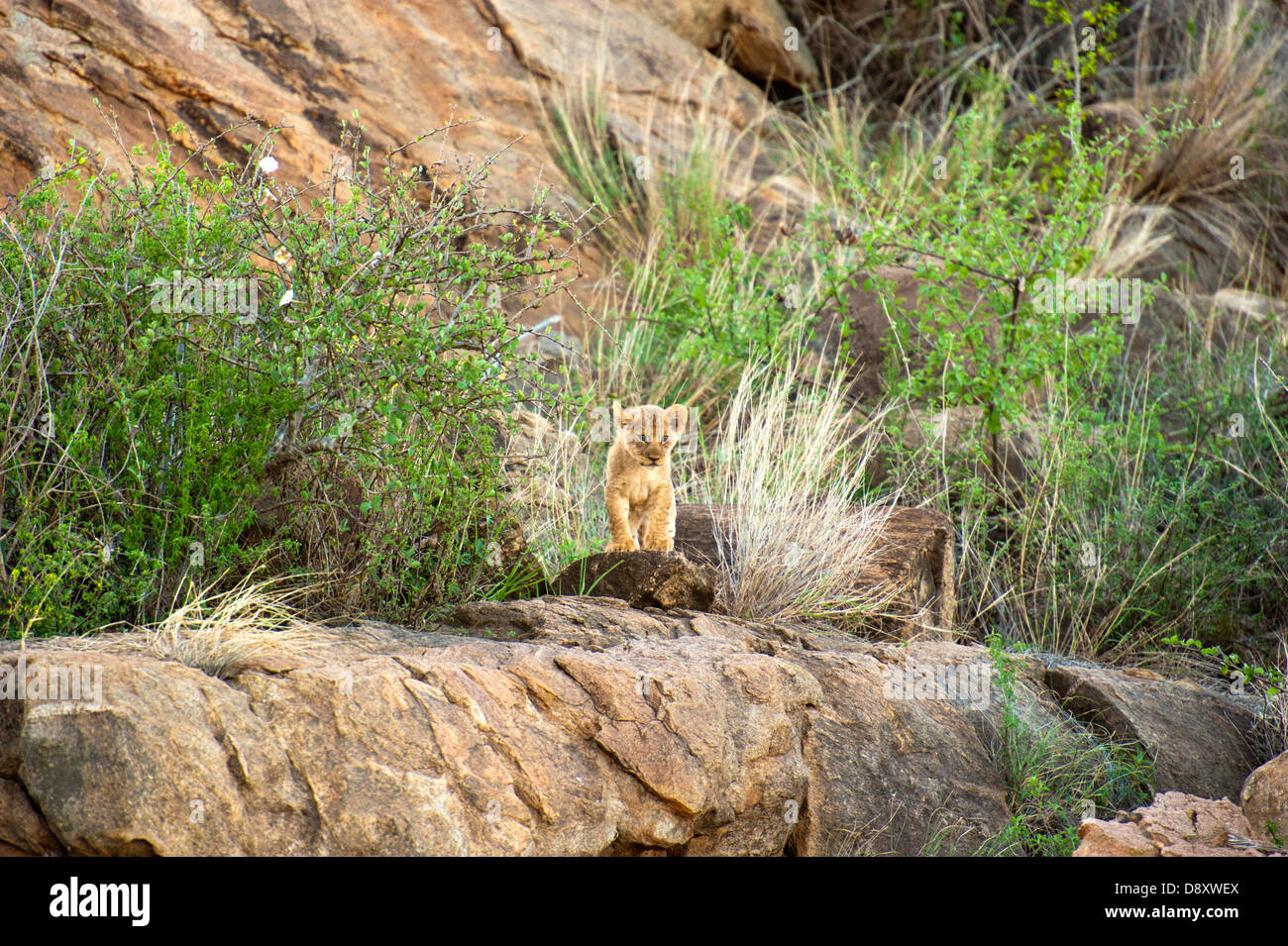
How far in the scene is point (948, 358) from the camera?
22.2ft

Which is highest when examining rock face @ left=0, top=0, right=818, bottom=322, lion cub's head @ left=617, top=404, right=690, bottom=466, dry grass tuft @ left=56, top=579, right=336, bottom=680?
rock face @ left=0, top=0, right=818, bottom=322

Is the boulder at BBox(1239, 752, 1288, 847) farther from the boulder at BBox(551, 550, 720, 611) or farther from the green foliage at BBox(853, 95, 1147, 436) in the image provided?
the green foliage at BBox(853, 95, 1147, 436)

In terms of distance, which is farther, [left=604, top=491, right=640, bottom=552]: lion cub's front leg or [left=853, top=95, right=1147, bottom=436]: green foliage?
[left=853, top=95, right=1147, bottom=436]: green foliage

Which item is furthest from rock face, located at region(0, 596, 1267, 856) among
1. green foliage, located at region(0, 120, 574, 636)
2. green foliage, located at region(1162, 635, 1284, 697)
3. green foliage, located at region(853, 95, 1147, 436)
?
green foliage, located at region(853, 95, 1147, 436)

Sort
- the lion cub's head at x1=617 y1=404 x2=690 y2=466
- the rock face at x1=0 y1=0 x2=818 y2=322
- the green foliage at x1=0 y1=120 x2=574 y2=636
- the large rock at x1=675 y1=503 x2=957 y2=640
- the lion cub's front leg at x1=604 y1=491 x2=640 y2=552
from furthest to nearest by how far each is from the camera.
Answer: the rock face at x1=0 y1=0 x2=818 y2=322 → the large rock at x1=675 y1=503 x2=957 y2=640 → the lion cub's front leg at x1=604 y1=491 x2=640 y2=552 → the lion cub's head at x1=617 y1=404 x2=690 y2=466 → the green foliage at x1=0 y1=120 x2=574 y2=636

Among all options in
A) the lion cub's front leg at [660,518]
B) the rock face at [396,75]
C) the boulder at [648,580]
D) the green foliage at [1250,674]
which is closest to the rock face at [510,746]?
the boulder at [648,580]

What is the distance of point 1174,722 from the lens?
475cm

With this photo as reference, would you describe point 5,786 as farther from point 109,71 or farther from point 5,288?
point 109,71

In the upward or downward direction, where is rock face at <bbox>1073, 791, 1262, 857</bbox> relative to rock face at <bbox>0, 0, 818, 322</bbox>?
downward

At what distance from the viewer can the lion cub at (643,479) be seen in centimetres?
484

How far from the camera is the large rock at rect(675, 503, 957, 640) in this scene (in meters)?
5.33

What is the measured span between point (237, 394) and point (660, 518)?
1888 mm

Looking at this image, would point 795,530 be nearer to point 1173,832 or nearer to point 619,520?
point 619,520

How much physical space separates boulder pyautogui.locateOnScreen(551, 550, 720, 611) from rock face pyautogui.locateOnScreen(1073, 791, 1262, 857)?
5.50 feet
